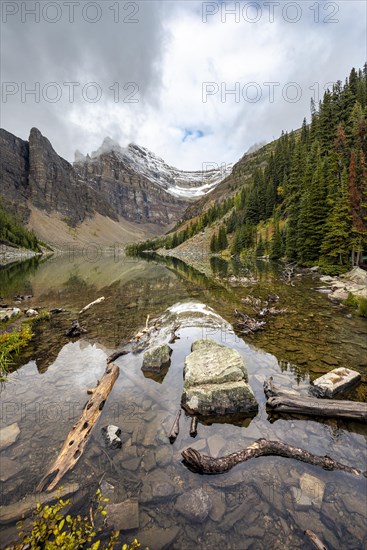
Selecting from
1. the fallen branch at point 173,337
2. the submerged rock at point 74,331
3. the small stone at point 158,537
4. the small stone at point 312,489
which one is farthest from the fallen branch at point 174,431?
the submerged rock at point 74,331

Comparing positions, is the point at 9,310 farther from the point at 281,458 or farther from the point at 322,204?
the point at 322,204

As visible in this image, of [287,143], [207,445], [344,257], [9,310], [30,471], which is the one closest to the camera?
[30,471]

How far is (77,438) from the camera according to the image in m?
6.42

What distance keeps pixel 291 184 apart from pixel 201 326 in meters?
67.6

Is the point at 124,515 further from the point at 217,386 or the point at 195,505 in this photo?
the point at 217,386

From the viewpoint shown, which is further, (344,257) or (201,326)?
(344,257)

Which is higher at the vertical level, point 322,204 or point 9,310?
point 322,204

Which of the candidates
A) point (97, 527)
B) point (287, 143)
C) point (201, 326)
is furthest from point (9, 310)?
point (287, 143)

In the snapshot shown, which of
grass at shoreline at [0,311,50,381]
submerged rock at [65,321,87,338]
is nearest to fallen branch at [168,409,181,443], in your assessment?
grass at shoreline at [0,311,50,381]

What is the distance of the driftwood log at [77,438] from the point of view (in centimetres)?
543

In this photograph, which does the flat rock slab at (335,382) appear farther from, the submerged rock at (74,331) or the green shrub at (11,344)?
the submerged rock at (74,331)

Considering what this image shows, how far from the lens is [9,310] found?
18.6m

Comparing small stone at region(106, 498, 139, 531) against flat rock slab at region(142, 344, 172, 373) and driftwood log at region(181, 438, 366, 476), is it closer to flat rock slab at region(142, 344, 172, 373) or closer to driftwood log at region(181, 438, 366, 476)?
driftwood log at region(181, 438, 366, 476)

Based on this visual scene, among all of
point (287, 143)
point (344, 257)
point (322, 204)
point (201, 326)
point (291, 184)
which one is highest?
point (287, 143)
